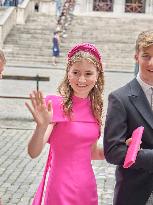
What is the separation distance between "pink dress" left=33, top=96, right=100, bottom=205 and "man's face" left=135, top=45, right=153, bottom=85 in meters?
0.49

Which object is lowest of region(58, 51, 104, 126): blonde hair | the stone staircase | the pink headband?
the stone staircase

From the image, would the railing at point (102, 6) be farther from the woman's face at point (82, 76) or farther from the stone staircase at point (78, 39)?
the woman's face at point (82, 76)

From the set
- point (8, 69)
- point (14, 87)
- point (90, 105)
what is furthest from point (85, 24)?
point (90, 105)

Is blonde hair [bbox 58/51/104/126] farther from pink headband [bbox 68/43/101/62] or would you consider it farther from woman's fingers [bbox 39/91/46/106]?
woman's fingers [bbox 39/91/46/106]

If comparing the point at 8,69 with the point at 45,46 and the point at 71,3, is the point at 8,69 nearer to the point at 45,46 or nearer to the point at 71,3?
the point at 45,46

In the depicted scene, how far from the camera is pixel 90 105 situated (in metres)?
3.74

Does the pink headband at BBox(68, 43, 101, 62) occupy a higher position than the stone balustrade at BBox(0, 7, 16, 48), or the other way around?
the pink headband at BBox(68, 43, 101, 62)

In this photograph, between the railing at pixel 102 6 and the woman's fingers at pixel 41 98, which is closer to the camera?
the woman's fingers at pixel 41 98

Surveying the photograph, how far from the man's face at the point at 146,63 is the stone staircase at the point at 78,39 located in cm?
2168

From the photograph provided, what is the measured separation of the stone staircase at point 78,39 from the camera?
26.5 m

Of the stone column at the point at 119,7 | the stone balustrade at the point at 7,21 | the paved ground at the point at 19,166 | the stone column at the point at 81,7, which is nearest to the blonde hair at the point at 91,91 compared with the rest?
the paved ground at the point at 19,166

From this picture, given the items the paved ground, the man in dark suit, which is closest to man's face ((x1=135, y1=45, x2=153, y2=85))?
the man in dark suit

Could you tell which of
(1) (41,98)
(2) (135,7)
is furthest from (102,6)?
(1) (41,98)

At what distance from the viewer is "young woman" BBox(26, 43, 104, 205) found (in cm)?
360
